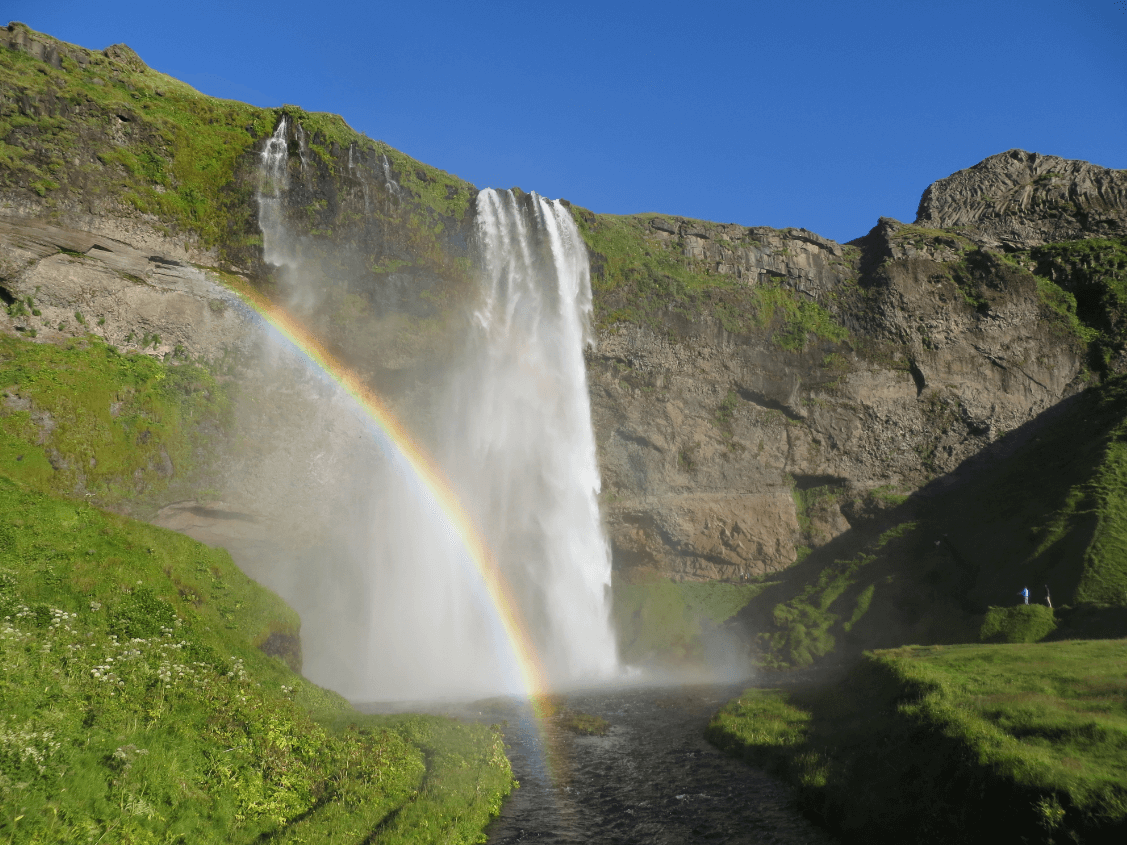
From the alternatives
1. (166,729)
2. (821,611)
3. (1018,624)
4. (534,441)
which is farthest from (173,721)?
(821,611)

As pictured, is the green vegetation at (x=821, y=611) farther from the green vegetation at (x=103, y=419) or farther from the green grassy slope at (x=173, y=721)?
the green vegetation at (x=103, y=419)

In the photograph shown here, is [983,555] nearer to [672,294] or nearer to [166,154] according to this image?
[672,294]

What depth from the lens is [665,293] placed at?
50.2 metres

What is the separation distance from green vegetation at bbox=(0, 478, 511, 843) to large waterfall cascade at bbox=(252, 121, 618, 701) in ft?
57.5

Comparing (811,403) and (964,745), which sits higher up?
(811,403)

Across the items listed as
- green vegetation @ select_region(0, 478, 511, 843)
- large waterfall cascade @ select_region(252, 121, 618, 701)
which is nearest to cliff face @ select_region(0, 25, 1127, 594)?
large waterfall cascade @ select_region(252, 121, 618, 701)

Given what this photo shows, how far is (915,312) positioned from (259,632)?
5486cm

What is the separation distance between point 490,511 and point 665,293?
2239 cm

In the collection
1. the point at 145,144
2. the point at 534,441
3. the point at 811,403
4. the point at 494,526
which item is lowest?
the point at 494,526

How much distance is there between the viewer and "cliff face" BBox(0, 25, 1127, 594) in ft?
108

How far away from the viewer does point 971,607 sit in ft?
109

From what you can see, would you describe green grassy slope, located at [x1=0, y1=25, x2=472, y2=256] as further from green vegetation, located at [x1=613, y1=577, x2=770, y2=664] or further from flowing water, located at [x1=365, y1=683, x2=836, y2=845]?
flowing water, located at [x1=365, y1=683, x2=836, y2=845]

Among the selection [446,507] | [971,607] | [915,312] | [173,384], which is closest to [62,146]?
[173,384]

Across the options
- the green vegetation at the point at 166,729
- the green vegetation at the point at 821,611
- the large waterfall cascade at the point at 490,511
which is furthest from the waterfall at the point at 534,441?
the green vegetation at the point at 166,729
